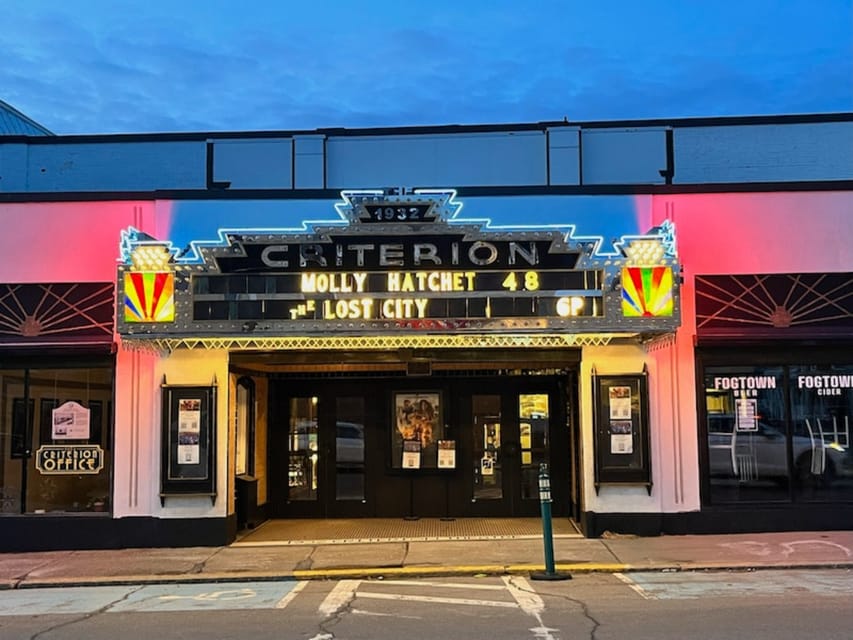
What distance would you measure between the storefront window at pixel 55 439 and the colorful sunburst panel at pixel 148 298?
1.90 metres

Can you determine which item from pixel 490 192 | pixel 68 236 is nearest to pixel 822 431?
pixel 490 192

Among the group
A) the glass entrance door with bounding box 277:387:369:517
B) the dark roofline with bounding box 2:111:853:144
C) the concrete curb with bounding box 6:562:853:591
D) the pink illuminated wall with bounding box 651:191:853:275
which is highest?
the dark roofline with bounding box 2:111:853:144

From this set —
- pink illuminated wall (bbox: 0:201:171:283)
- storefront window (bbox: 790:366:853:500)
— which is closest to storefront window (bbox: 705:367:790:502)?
storefront window (bbox: 790:366:853:500)

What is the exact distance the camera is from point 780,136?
17828mm

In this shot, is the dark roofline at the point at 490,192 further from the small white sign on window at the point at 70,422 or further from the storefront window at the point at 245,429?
the small white sign on window at the point at 70,422

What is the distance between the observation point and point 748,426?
495 inches

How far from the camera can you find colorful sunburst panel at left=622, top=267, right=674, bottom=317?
1113 cm

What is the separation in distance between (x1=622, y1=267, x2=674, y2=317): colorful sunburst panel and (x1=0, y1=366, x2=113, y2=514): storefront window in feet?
25.6

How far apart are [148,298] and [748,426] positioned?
9027 mm

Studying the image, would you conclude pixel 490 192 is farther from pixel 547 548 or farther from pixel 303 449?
pixel 303 449

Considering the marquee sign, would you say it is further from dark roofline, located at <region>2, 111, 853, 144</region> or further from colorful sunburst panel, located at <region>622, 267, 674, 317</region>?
dark roofline, located at <region>2, 111, 853, 144</region>

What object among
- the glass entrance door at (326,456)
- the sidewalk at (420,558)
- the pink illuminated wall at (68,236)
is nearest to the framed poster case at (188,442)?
the sidewalk at (420,558)

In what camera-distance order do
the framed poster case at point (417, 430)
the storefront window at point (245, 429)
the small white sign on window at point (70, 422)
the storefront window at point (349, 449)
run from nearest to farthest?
the small white sign on window at point (70, 422), the storefront window at point (245, 429), the framed poster case at point (417, 430), the storefront window at point (349, 449)

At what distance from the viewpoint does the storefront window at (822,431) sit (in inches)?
493
